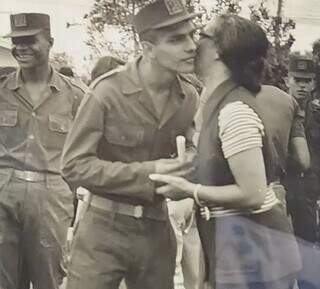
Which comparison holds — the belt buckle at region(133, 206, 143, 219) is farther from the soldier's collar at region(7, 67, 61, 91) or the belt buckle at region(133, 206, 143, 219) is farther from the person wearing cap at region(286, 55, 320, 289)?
the soldier's collar at region(7, 67, 61, 91)

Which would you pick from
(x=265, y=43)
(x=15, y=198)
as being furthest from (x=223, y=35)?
(x=15, y=198)

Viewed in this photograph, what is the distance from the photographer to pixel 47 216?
11.0 feet

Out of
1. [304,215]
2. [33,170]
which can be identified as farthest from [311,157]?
[33,170]

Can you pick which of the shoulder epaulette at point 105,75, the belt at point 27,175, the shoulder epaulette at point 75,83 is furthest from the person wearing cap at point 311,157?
the belt at point 27,175

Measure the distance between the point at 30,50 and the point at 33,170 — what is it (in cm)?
38

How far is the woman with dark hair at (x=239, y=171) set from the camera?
2.35m

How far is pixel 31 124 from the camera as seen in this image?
3.24 metres

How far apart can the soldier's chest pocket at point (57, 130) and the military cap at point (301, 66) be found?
0.80m

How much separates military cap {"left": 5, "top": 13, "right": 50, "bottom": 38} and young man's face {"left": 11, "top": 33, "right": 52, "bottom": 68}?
49mm

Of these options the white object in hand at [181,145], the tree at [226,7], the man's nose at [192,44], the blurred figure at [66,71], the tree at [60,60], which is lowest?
the white object in hand at [181,145]

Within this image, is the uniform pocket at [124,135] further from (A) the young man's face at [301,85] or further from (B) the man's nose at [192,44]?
(A) the young man's face at [301,85]

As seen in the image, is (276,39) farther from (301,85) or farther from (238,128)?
(238,128)

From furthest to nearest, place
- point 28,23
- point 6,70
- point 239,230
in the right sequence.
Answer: point 6,70
point 28,23
point 239,230

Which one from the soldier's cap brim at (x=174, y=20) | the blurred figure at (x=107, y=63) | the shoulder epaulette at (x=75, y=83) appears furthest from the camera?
the shoulder epaulette at (x=75, y=83)
